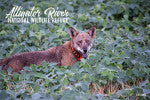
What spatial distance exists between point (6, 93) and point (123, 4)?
698 centimetres

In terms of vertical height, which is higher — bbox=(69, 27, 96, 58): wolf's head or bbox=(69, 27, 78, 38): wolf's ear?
bbox=(69, 27, 78, 38): wolf's ear

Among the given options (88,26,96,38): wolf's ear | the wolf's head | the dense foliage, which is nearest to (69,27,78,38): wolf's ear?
the wolf's head

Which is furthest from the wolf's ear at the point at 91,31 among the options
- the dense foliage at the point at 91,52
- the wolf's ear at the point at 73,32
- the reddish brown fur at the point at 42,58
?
the dense foliage at the point at 91,52

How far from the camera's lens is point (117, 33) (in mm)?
8758

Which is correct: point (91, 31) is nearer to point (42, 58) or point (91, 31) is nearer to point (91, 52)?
point (91, 52)

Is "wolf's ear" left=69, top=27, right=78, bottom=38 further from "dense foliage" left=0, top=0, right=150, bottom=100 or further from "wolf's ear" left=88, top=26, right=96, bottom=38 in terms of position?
"dense foliage" left=0, top=0, right=150, bottom=100

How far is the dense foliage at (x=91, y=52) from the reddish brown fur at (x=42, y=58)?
562mm

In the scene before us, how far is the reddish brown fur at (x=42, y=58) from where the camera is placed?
5941 mm

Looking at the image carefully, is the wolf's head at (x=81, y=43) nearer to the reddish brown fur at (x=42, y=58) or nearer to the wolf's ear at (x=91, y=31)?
the reddish brown fur at (x=42, y=58)

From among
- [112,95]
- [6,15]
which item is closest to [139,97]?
[112,95]

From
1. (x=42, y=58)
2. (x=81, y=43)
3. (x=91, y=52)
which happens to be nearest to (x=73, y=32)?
(x=81, y=43)

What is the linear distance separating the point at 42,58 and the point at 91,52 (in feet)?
5.35

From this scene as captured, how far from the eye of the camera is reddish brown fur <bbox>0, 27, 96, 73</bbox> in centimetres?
594

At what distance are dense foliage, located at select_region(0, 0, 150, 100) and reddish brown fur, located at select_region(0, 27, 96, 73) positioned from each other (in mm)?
562
